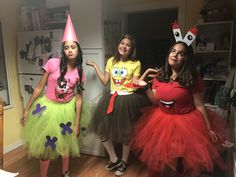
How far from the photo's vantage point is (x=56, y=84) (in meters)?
2.02

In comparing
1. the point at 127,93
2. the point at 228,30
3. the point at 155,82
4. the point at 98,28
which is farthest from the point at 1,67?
the point at 228,30

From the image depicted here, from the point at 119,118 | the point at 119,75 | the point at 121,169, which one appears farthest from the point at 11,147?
the point at 119,75

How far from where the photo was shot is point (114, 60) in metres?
2.27

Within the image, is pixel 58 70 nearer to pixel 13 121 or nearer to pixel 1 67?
pixel 1 67

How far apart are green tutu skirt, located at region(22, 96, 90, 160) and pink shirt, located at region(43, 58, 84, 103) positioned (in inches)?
2.2

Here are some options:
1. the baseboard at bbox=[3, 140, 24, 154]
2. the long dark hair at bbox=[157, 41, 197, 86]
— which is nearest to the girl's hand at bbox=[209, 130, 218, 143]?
the long dark hair at bbox=[157, 41, 197, 86]

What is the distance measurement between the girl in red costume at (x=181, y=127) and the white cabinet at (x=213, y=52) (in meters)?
0.87

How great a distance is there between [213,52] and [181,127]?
129cm

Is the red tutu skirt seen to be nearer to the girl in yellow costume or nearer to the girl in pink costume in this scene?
the girl in yellow costume

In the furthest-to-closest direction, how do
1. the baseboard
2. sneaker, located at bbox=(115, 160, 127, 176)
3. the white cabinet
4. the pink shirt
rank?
the baseboard → the white cabinet → sneaker, located at bbox=(115, 160, 127, 176) → the pink shirt

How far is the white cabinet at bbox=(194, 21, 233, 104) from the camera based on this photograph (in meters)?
2.49

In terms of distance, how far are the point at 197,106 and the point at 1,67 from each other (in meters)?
2.24

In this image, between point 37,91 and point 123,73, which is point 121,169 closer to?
point 123,73

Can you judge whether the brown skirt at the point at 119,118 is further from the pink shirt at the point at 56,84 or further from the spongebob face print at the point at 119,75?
the pink shirt at the point at 56,84
